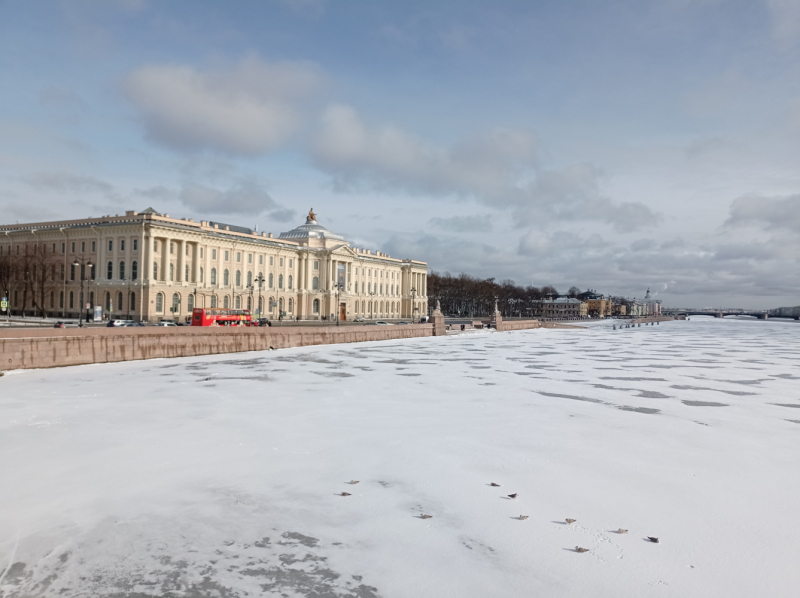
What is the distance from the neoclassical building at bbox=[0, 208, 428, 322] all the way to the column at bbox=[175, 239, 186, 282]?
0.12 m

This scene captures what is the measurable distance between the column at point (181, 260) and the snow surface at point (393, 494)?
5545 cm

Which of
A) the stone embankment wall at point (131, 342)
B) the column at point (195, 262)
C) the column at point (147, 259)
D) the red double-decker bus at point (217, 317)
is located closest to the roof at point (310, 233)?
the column at point (195, 262)

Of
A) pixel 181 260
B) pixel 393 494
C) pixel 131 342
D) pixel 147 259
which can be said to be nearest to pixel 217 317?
pixel 147 259

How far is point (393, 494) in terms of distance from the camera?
28.7 ft

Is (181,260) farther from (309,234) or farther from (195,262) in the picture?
(309,234)

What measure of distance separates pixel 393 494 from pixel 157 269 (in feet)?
220

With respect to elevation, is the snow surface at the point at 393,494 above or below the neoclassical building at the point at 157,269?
below

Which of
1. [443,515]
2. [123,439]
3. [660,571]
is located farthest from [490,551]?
[123,439]

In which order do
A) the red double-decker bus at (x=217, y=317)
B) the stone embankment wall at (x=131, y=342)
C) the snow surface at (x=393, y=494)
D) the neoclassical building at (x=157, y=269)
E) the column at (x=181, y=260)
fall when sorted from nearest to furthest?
A: the snow surface at (x=393, y=494) → the stone embankment wall at (x=131, y=342) → the red double-decker bus at (x=217, y=317) → the neoclassical building at (x=157, y=269) → the column at (x=181, y=260)

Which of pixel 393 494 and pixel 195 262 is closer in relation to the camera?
pixel 393 494

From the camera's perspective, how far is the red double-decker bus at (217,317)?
50.1 metres

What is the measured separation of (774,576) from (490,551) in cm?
290

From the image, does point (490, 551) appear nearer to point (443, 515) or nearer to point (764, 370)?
point (443, 515)

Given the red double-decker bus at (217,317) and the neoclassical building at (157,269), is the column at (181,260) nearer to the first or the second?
the neoclassical building at (157,269)
